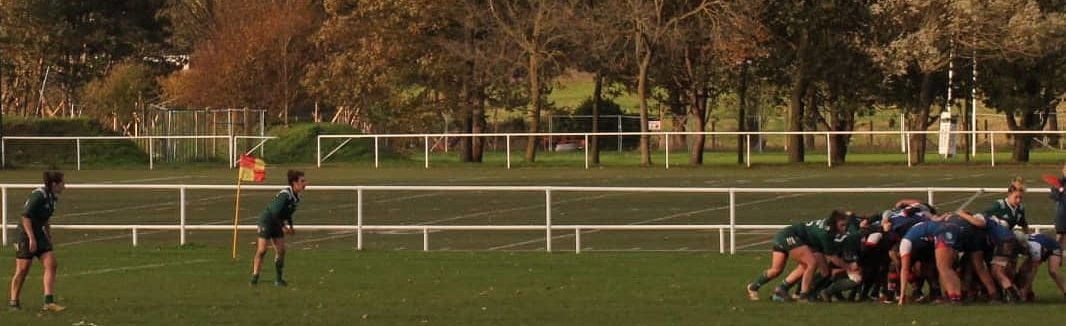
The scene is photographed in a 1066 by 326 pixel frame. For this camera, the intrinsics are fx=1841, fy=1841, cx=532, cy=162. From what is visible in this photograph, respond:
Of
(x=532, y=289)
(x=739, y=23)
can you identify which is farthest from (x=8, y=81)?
(x=532, y=289)

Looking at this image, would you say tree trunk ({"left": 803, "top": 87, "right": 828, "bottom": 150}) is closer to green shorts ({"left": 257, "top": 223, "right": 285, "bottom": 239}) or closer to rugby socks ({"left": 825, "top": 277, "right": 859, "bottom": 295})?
green shorts ({"left": 257, "top": 223, "right": 285, "bottom": 239})

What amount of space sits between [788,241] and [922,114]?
4417 centimetres

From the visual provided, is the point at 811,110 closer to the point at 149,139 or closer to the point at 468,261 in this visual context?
the point at 149,139

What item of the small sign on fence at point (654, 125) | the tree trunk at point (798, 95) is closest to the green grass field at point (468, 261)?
the tree trunk at point (798, 95)

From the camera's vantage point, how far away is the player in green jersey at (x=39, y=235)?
17509 mm

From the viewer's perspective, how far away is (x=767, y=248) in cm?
2811

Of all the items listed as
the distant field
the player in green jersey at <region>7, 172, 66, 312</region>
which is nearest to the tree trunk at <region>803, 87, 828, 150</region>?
the distant field

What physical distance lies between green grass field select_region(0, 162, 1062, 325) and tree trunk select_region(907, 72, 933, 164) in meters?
6.59

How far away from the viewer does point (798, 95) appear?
6038 centimetres

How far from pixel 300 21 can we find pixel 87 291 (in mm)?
59204

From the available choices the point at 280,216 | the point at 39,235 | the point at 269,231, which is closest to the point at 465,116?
the point at 269,231

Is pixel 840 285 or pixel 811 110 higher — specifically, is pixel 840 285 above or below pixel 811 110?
below

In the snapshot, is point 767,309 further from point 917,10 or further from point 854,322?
point 917,10

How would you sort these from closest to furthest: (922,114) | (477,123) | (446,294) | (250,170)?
(446,294) → (250,170) → (922,114) → (477,123)
